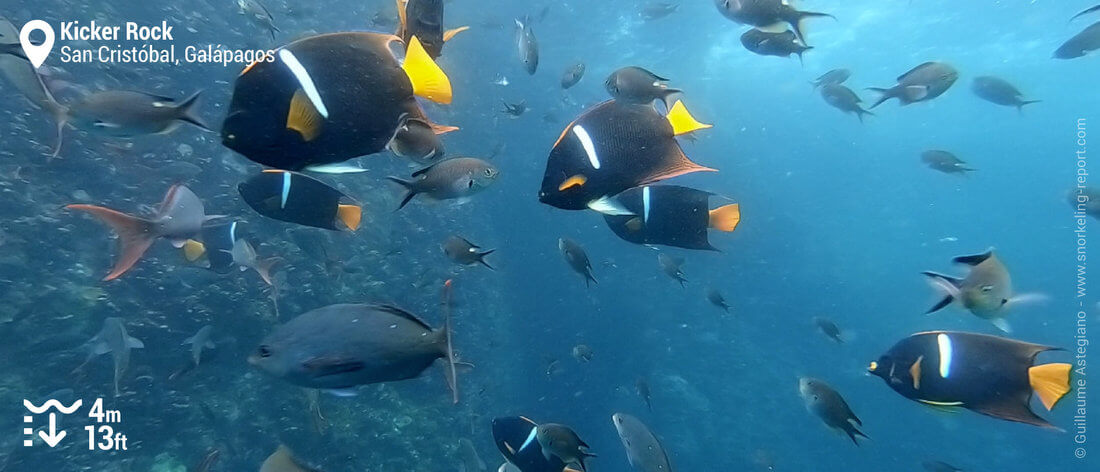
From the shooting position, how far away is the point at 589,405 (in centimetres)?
2520

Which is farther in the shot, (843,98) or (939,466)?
(939,466)

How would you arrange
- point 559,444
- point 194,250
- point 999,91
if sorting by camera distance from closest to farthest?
point 559,444, point 194,250, point 999,91

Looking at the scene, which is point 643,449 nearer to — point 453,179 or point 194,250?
point 453,179

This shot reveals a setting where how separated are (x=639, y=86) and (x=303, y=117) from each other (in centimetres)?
367

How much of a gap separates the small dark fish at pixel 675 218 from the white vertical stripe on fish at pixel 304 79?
1938 mm

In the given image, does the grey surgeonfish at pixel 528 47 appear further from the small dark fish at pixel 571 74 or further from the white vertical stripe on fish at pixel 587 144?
the white vertical stripe on fish at pixel 587 144

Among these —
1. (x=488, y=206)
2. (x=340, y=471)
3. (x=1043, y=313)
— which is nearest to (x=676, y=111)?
(x=340, y=471)

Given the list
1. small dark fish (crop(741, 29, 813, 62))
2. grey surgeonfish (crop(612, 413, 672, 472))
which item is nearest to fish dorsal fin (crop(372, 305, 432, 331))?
grey surgeonfish (crop(612, 413, 672, 472))

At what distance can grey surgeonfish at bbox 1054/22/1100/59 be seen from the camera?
8.27 m

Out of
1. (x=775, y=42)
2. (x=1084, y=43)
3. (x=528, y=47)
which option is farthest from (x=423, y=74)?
(x=1084, y=43)

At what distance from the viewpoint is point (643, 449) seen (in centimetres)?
454

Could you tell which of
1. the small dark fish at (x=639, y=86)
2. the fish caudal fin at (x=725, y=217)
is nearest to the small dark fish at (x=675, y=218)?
the fish caudal fin at (x=725, y=217)

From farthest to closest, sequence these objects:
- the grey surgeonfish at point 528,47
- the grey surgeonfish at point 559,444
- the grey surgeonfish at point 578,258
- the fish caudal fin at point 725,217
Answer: the grey surgeonfish at point 528,47 → the grey surgeonfish at point 578,258 → the grey surgeonfish at point 559,444 → the fish caudal fin at point 725,217

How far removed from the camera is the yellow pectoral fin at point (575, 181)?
2.34m
